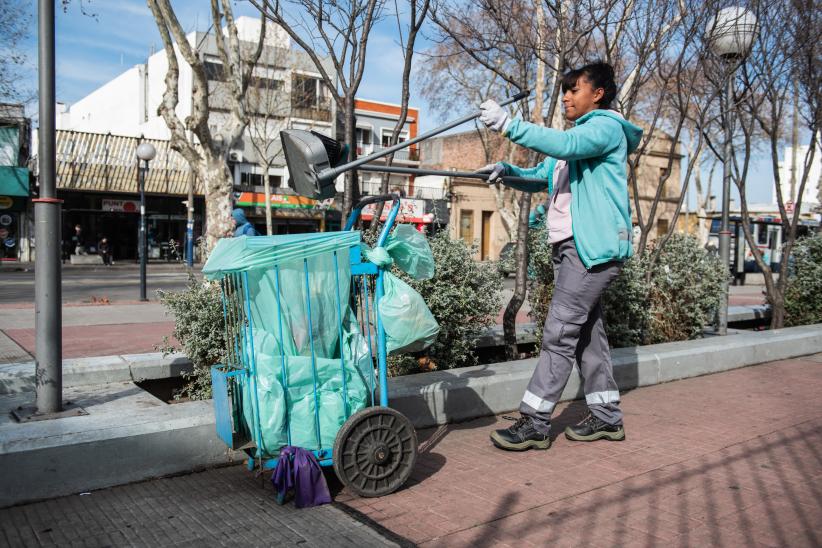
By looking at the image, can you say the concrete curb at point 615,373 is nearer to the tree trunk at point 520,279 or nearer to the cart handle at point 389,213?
the tree trunk at point 520,279

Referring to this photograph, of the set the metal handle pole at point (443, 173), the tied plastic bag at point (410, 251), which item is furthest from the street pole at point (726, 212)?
the tied plastic bag at point (410, 251)

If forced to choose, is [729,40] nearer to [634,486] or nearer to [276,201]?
[634,486]

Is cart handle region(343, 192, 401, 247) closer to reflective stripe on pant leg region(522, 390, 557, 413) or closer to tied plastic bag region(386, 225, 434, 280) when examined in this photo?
tied plastic bag region(386, 225, 434, 280)

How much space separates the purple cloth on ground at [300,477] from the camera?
10.7 feet

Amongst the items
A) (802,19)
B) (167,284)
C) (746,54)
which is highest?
(802,19)

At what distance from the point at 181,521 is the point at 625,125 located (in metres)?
3.18

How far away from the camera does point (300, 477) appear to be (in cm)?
325

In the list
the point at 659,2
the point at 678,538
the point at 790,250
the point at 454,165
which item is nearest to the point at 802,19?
the point at 659,2

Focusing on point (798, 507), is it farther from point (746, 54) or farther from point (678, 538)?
point (746, 54)

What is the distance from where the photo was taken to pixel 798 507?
131 inches

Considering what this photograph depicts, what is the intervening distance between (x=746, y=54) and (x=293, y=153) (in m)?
6.20

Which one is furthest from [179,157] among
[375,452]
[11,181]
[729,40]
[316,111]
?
[375,452]

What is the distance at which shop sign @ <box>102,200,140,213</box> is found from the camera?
35.0m

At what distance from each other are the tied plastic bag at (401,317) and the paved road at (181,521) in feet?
2.82
